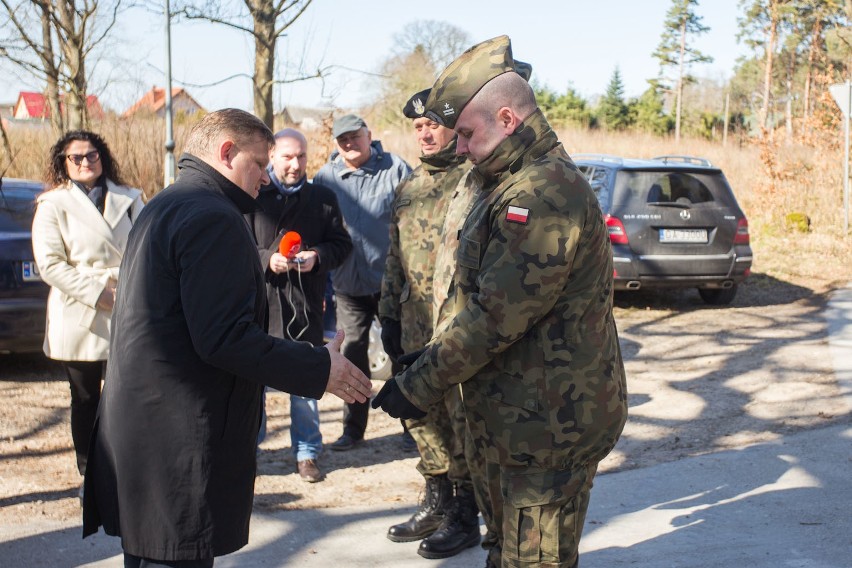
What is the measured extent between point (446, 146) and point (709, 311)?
7.66 meters

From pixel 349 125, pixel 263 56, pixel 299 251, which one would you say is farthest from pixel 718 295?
pixel 299 251

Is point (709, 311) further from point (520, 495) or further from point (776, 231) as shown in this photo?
point (520, 495)

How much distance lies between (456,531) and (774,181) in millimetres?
17488

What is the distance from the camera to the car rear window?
36.5ft

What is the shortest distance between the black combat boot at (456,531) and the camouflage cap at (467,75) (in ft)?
7.02

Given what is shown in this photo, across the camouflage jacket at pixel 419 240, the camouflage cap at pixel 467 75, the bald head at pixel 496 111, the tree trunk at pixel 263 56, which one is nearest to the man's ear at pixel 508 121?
the bald head at pixel 496 111

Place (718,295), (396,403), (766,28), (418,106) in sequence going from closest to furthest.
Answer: (396,403) < (418,106) < (718,295) < (766,28)

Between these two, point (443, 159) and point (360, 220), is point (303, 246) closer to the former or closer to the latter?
point (360, 220)

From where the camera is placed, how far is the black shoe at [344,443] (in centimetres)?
606

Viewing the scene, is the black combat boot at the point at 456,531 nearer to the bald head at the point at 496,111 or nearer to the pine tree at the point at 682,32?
the bald head at the point at 496,111

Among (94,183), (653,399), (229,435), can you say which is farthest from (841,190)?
(229,435)

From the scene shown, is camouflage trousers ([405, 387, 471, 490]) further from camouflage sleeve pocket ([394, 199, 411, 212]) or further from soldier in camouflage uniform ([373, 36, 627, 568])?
soldier in camouflage uniform ([373, 36, 627, 568])

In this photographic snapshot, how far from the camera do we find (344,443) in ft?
20.0

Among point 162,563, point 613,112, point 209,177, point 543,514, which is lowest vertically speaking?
point 162,563
